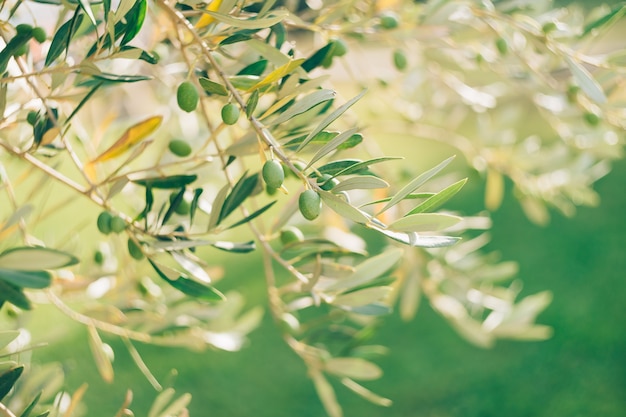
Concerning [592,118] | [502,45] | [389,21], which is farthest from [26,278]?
[592,118]

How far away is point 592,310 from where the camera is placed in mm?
2496

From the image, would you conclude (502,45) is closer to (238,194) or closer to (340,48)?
(340,48)

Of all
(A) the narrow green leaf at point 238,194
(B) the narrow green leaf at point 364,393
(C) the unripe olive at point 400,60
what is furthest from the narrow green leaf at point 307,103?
(C) the unripe olive at point 400,60

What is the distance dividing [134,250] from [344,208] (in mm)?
258

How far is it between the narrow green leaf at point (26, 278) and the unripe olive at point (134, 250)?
13cm

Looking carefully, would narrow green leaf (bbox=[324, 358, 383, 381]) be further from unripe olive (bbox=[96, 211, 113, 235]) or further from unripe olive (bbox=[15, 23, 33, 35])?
unripe olive (bbox=[15, 23, 33, 35])

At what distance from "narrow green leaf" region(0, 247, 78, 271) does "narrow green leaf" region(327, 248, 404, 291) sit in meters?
0.28

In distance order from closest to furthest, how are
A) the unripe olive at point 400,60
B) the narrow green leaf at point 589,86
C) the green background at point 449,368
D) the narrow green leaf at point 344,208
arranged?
1. the narrow green leaf at point 344,208
2. the narrow green leaf at point 589,86
3. the unripe olive at point 400,60
4. the green background at point 449,368

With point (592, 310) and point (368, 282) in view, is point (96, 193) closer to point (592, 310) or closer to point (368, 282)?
point (368, 282)

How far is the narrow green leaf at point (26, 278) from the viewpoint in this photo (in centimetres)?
56

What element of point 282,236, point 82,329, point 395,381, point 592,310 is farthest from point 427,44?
point 82,329

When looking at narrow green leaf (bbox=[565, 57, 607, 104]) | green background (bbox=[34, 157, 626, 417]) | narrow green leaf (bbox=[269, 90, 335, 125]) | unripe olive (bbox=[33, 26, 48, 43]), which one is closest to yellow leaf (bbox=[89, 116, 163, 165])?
unripe olive (bbox=[33, 26, 48, 43])

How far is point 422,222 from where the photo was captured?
0.55m

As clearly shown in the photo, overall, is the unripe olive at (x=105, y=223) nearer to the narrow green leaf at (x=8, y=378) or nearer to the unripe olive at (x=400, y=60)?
the narrow green leaf at (x=8, y=378)
